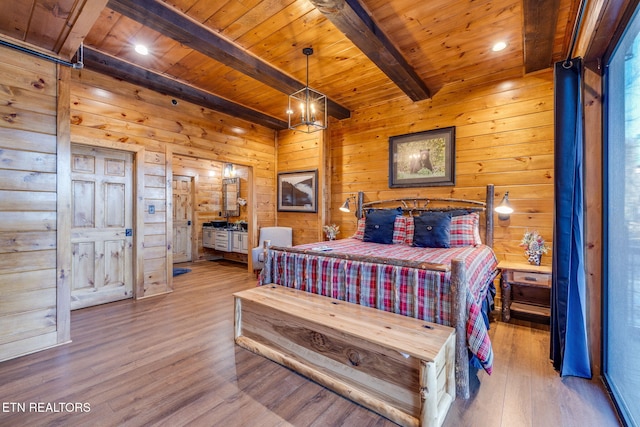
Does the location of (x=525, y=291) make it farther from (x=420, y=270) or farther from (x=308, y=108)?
(x=308, y=108)

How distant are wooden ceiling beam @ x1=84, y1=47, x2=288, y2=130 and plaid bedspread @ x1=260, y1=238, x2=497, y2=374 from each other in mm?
2641

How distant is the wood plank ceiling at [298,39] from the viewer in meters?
2.14

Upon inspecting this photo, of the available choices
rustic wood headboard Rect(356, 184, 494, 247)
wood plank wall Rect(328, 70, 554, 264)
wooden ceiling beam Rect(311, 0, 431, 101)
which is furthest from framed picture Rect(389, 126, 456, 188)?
wooden ceiling beam Rect(311, 0, 431, 101)

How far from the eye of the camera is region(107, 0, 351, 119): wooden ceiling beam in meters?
2.15

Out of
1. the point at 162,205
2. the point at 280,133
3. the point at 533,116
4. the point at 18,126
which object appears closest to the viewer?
the point at 18,126

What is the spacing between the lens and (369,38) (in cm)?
245

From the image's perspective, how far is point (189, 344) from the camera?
8.22ft

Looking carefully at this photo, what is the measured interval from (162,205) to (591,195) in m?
4.67

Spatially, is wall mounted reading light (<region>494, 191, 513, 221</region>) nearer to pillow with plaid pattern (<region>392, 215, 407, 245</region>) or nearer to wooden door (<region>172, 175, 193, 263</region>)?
pillow with plaid pattern (<region>392, 215, 407, 245</region>)

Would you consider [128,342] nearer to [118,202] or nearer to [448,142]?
[118,202]

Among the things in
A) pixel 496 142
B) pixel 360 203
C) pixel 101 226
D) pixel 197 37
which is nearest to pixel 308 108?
pixel 197 37

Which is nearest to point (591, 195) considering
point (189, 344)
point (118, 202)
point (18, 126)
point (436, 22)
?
point (436, 22)

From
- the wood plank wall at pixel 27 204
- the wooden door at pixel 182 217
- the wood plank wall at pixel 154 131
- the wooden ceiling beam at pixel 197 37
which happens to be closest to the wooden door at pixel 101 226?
the wood plank wall at pixel 154 131

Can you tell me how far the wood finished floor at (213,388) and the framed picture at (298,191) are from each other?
2.71 metres
